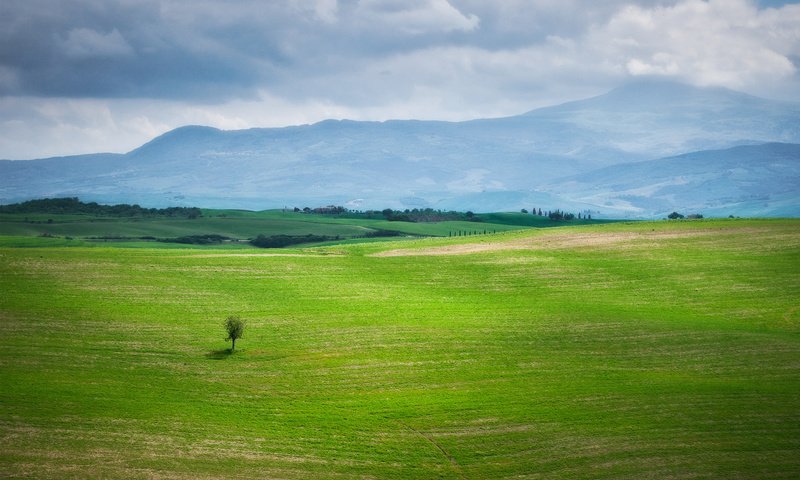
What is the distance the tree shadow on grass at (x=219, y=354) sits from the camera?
53156 millimetres

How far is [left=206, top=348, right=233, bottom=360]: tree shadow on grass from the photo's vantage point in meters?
53.2

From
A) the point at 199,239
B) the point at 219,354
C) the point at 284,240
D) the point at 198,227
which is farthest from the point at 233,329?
the point at 198,227

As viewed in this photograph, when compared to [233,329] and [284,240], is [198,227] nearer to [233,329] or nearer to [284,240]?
[284,240]

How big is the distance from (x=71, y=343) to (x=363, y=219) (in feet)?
479

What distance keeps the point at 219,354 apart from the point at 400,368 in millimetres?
12457

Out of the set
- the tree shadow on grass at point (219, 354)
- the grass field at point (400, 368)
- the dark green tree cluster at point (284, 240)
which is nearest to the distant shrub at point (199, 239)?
the dark green tree cluster at point (284, 240)

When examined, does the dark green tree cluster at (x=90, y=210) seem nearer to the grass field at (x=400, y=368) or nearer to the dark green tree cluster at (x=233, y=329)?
the grass field at (x=400, y=368)

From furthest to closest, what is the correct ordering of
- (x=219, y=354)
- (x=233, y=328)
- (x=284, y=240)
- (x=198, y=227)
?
(x=198, y=227) < (x=284, y=240) < (x=233, y=328) < (x=219, y=354)

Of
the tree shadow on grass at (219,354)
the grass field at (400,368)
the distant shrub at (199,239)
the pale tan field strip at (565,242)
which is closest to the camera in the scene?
the grass field at (400,368)

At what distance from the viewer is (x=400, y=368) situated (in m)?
51.7

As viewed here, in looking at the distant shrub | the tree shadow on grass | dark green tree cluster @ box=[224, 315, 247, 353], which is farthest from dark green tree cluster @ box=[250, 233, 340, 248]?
the tree shadow on grass

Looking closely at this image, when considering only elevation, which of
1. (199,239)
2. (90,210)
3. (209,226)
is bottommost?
(199,239)

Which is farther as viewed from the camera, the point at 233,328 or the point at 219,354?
the point at 233,328

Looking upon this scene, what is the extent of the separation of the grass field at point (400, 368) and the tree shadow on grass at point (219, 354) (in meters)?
0.22
